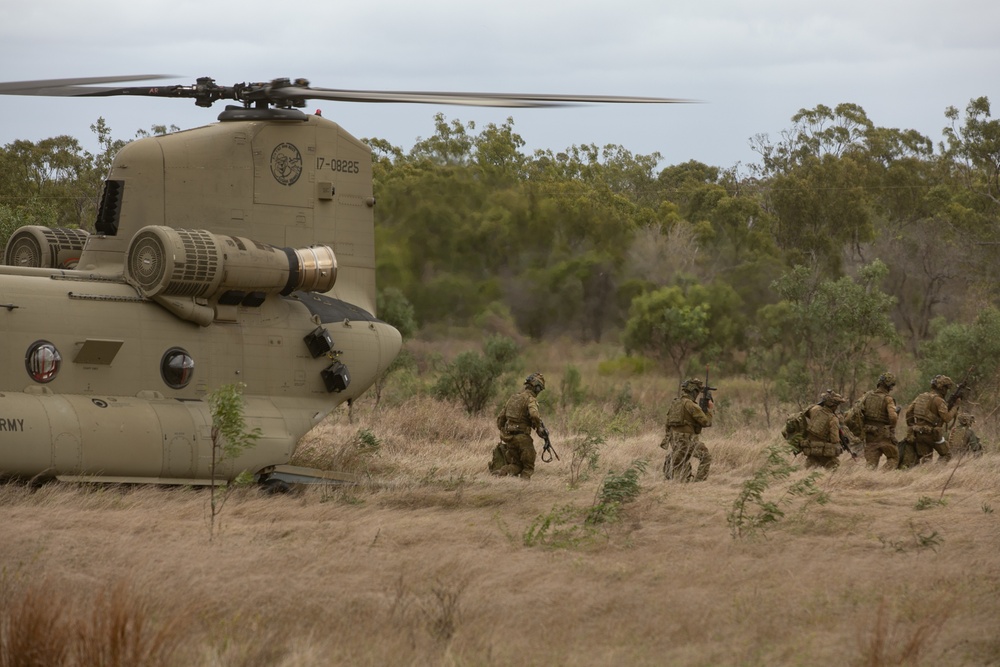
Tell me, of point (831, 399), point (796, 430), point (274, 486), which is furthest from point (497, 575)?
point (796, 430)

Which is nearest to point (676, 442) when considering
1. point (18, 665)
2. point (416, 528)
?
point (416, 528)

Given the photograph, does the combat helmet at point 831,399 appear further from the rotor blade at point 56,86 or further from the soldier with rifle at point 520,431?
the rotor blade at point 56,86

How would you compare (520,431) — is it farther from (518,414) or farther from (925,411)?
(925,411)

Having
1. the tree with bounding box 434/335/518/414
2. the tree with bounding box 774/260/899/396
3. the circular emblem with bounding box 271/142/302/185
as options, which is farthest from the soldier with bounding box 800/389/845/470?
the tree with bounding box 434/335/518/414

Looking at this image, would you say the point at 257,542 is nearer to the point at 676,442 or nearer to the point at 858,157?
the point at 676,442

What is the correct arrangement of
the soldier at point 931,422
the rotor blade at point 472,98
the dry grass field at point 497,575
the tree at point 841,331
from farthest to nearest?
the tree at point 841,331
the soldier at point 931,422
the rotor blade at point 472,98
the dry grass field at point 497,575

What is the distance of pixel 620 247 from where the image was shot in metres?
26.9

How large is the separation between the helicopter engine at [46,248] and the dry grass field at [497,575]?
321 centimetres

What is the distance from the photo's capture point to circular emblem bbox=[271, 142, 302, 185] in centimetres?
1388

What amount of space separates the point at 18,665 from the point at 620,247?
21034mm

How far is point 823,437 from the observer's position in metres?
15.4

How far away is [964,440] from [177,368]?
10.2 metres

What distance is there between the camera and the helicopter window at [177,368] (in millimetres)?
12570

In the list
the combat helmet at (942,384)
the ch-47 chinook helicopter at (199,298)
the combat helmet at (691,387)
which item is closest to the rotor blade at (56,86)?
the ch-47 chinook helicopter at (199,298)
